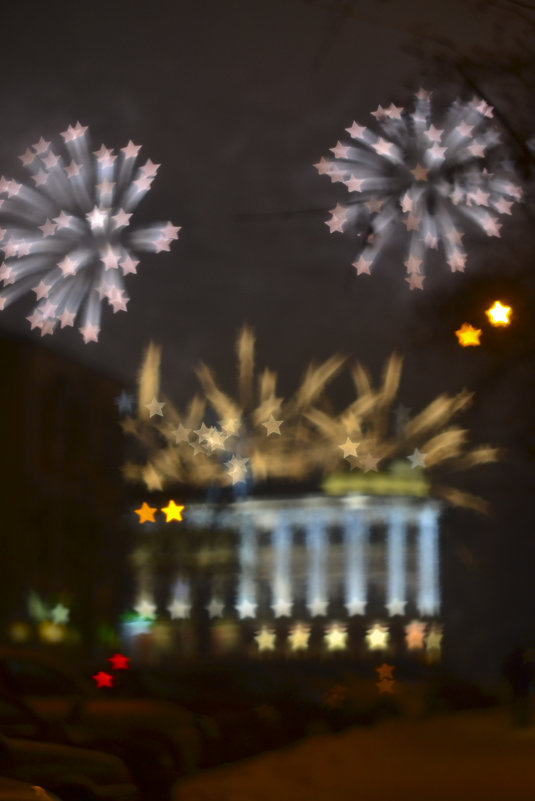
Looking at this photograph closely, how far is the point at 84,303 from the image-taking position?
3010 millimetres

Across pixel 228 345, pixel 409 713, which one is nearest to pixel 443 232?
pixel 228 345

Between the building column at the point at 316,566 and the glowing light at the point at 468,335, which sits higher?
the glowing light at the point at 468,335

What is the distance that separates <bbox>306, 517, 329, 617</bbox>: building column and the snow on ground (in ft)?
1.85

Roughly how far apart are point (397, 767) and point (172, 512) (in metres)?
1.44

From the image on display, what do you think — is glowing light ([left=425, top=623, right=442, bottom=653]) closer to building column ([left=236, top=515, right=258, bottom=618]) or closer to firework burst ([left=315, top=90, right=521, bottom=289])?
building column ([left=236, top=515, right=258, bottom=618])

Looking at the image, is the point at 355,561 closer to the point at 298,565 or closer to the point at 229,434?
the point at 298,565

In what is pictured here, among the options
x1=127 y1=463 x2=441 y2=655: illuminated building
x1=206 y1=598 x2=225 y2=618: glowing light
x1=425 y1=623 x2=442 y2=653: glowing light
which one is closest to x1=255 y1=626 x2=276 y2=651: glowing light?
x1=127 y1=463 x2=441 y2=655: illuminated building

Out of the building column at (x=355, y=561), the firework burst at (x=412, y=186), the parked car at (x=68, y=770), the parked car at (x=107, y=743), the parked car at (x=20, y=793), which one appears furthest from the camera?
the firework burst at (x=412, y=186)

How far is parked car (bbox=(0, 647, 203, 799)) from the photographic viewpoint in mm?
2811

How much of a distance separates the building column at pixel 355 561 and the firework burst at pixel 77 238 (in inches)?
54.9

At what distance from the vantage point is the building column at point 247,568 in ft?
9.69

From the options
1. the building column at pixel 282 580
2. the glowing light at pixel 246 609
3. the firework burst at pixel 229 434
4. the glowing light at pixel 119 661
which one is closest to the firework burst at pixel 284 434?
the firework burst at pixel 229 434

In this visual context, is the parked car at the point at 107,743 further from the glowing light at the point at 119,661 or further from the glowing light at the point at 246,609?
the glowing light at the point at 246,609

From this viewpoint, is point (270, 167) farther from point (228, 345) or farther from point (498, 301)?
point (498, 301)
